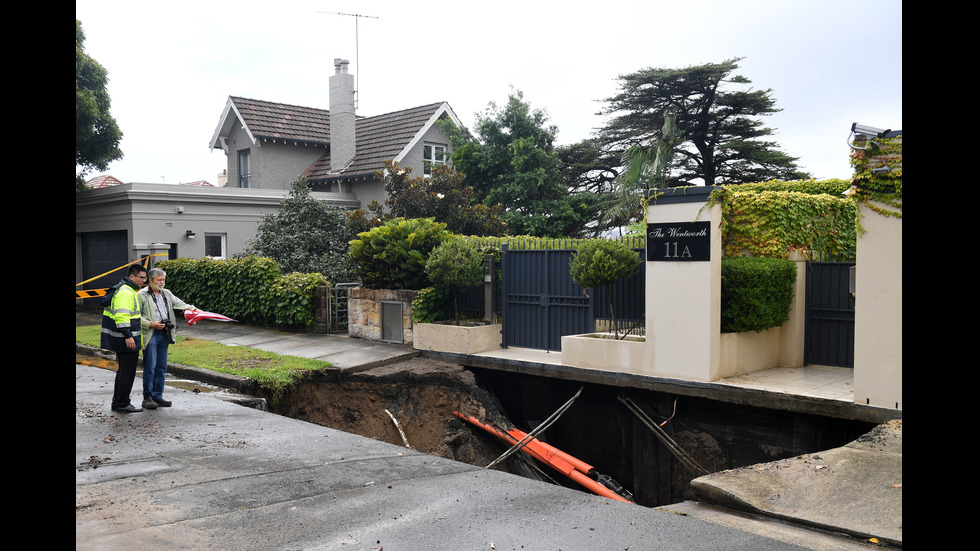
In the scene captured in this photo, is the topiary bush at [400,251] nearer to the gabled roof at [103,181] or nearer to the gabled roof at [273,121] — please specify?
the gabled roof at [273,121]

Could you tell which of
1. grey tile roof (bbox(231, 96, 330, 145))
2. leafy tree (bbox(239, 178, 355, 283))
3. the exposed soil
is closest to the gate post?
the exposed soil

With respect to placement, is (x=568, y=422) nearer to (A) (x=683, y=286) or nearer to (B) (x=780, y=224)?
(A) (x=683, y=286)

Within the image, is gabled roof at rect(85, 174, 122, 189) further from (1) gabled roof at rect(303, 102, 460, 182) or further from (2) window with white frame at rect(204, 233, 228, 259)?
(2) window with white frame at rect(204, 233, 228, 259)

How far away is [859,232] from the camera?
9.15 meters

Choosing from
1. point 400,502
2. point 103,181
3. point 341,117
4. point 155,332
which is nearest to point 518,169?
point 341,117

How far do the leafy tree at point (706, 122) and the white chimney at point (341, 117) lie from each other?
13.2 m

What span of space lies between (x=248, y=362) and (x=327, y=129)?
723 inches

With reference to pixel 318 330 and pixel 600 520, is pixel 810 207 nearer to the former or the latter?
pixel 600 520

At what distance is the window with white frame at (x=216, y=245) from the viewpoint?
2358 cm

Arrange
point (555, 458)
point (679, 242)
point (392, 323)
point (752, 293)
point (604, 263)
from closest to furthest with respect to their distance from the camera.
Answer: point (752, 293)
point (679, 242)
point (555, 458)
point (604, 263)
point (392, 323)

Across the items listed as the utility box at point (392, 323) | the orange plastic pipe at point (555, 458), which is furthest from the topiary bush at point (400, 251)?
the orange plastic pipe at point (555, 458)

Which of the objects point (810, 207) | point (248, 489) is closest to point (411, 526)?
point (248, 489)

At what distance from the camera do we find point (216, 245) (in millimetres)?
23859
